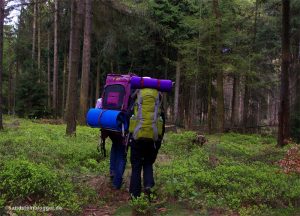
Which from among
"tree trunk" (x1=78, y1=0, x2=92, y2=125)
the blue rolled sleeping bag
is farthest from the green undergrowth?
"tree trunk" (x1=78, y1=0, x2=92, y2=125)

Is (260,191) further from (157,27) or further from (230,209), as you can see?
(157,27)

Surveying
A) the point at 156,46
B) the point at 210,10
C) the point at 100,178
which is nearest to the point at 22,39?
the point at 156,46

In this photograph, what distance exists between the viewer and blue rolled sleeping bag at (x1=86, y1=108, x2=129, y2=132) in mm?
6904

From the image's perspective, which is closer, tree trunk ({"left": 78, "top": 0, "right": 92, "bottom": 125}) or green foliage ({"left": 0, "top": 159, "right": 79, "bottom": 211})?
green foliage ({"left": 0, "top": 159, "right": 79, "bottom": 211})

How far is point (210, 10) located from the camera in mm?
24812

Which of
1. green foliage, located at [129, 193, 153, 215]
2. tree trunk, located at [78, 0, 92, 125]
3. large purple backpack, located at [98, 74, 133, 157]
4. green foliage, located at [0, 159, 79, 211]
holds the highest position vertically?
tree trunk, located at [78, 0, 92, 125]

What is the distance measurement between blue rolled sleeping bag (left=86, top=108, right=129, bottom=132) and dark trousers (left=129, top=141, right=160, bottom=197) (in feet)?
1.52

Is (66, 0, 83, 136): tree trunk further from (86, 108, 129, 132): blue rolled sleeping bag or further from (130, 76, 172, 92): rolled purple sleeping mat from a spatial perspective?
(130, 76, 172, 92): rolled purple sleeping mat

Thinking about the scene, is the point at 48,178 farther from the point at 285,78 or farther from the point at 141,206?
the point at 285,78

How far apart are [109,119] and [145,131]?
2.68 ft

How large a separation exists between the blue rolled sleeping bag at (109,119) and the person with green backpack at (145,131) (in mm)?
358

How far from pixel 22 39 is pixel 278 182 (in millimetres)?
37726

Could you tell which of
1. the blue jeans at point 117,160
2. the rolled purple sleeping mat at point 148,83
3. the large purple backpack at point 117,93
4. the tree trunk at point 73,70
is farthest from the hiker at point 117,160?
the tree trunk at point 73,70

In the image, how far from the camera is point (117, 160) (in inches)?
302
